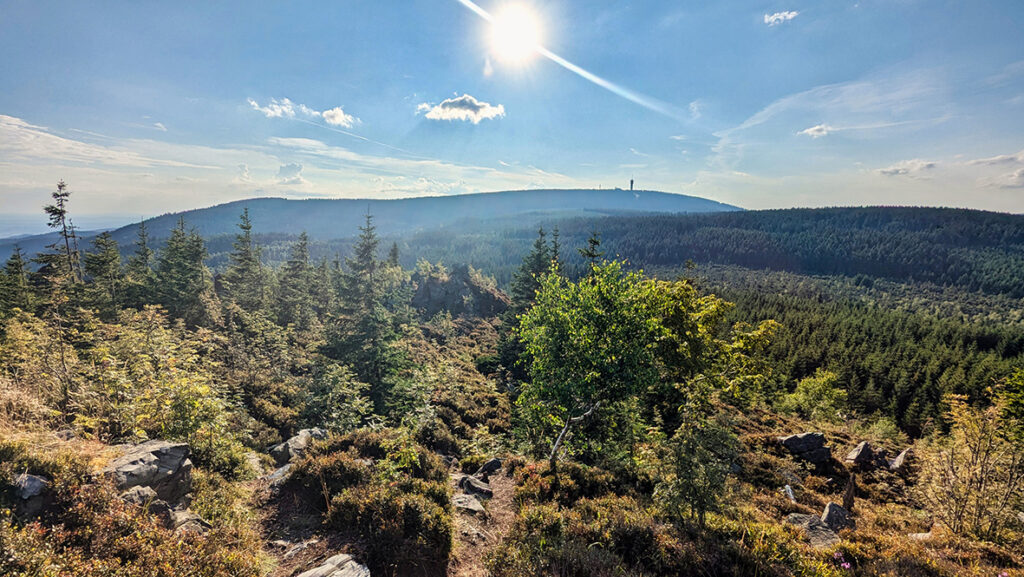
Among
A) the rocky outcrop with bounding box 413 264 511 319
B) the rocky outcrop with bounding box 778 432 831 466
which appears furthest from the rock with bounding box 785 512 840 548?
the rocky outcrop with bounding box 413 264 511 319

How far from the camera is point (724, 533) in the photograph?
850 centimetres

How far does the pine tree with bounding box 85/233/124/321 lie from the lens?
28.2m

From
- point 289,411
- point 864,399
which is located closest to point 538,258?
point 289,411

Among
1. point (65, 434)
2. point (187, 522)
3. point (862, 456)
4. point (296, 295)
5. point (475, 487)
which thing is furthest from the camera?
point (296, 295)

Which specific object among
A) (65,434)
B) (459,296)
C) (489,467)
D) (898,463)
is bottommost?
(459,296)

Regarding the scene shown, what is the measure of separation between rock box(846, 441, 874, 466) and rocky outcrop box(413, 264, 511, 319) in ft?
143

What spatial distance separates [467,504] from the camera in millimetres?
11016

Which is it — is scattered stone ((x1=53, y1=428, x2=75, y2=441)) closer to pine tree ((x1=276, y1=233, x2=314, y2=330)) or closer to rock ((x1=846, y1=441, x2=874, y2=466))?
rock ((x1=846, y1=441, x2=874, y2=466))

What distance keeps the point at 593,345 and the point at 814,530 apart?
8394 millimetres

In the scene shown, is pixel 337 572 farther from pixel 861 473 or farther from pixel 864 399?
pixel 864 399

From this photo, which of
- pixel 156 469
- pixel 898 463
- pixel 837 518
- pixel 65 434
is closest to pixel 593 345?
pixel 837 518

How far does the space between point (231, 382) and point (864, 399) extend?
7198 cm

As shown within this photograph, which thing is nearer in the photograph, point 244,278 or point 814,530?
point 814,530

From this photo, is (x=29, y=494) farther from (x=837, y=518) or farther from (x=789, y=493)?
(x=789, y=493)
